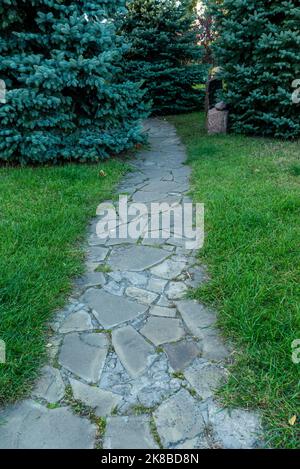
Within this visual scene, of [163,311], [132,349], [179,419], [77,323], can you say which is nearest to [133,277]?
[163,311]

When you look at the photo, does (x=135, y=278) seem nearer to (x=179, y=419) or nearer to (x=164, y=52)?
(x=179, y=419)

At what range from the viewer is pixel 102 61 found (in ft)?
14.1

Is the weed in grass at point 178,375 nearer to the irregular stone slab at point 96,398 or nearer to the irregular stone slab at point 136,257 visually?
the irregular stone slab at point 96,398

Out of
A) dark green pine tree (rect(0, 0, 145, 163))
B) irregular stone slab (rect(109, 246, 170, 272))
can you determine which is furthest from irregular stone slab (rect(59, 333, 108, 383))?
dark green pine tree (rect(0, 0, 145, 163))

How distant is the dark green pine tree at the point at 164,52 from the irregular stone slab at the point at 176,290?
22.7 feet

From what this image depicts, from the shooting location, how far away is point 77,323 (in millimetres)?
2115

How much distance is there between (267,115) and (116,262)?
4.09m

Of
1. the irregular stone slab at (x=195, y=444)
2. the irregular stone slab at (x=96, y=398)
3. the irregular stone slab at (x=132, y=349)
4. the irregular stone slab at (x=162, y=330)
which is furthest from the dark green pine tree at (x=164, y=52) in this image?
the irregular stone slab at (x=195, y=444)

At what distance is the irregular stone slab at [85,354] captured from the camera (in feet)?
5.90

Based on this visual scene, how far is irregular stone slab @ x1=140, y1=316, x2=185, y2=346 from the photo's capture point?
6.55ft

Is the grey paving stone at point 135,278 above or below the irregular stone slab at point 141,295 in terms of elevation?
above

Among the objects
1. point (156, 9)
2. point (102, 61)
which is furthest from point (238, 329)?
point (156, 9)

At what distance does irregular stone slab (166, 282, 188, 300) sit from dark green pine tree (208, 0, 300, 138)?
4.10m
